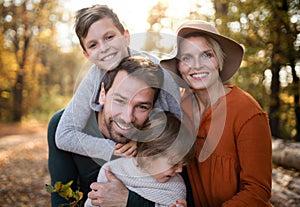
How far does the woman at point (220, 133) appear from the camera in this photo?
77.1 inches

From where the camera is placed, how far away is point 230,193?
2055mm

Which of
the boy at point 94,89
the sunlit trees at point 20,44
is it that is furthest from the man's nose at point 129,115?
the sunlit trees at point 20,44

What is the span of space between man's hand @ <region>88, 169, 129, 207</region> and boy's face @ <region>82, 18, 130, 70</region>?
0.60 m

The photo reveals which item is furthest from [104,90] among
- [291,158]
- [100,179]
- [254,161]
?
[291,158]

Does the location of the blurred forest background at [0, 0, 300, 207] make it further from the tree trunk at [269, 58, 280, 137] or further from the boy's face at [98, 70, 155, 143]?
the boy's face at [98, 70, 155, 143]

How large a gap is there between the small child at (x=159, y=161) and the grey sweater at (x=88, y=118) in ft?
0.34

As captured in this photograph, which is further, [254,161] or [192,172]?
[192,172]

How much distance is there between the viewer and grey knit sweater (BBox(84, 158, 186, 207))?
76.2 inches

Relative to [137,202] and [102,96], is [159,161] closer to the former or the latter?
[137,202]

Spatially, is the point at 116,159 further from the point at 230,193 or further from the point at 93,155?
the point at 230,193

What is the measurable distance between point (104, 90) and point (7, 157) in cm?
655

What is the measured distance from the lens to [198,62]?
2.04 metres

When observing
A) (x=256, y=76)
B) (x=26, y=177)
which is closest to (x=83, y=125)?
(x=26, y=177)

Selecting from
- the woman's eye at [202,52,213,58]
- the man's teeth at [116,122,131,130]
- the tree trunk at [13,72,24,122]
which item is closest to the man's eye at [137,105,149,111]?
the man's teeth at [116,122,131,130]
